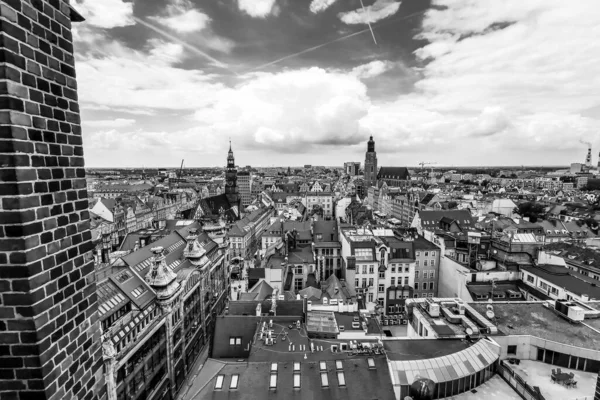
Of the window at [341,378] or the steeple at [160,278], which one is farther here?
the steeple at [160,278]

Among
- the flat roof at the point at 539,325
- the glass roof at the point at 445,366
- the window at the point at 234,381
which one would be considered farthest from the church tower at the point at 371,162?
the window at the point at 234,381

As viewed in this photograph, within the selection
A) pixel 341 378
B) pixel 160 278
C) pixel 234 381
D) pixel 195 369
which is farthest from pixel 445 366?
pixel 195 369

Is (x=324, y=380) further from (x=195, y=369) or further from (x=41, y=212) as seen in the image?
(x=195, y=369)

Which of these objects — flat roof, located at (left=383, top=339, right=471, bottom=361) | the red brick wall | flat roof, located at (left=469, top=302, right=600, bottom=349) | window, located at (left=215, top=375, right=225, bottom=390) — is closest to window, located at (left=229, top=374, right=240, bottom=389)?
window, located at (left=215, top=375, right=225, bottom=390)

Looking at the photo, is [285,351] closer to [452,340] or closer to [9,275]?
[452,340]

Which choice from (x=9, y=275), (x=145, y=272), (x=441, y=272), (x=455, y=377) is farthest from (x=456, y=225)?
(x=9, y=275)

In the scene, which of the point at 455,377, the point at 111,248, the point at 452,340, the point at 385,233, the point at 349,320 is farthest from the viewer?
the point at 111,248

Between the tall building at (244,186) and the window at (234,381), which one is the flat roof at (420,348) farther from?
the tall building at (244,186)
